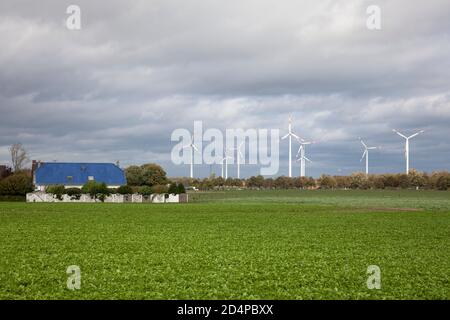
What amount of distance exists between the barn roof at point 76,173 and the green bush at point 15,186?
75.4ft

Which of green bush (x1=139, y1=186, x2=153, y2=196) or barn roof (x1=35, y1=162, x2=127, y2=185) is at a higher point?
barn roof (x1=35, y1=162, x2=127, y2=185)

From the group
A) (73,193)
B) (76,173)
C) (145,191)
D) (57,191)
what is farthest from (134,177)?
(57,191)

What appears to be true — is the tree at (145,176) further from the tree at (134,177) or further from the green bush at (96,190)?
the green bush at (96,190)

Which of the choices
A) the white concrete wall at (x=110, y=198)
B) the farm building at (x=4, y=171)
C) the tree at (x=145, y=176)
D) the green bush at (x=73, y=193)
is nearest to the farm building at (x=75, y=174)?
the tree at (x=145, y=176)

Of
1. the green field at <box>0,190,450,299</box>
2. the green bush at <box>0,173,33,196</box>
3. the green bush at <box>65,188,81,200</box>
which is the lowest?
the green field at <box>0,190,450,299</box>

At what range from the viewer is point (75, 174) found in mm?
143250

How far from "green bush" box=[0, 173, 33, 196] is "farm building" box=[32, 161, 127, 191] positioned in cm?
2015

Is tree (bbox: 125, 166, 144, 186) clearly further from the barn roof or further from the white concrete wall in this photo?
the white concrete wall

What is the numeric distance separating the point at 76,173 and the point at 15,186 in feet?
94.2

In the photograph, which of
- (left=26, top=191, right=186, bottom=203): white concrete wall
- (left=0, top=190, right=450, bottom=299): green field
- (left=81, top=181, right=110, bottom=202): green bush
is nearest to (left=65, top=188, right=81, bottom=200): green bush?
(left=26, top=191, right=186, bottom=203): white concrete wall

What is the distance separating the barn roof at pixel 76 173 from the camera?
462 ft

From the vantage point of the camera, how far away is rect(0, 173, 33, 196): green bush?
115369 mm

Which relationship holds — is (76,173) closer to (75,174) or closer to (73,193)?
(75,174)
